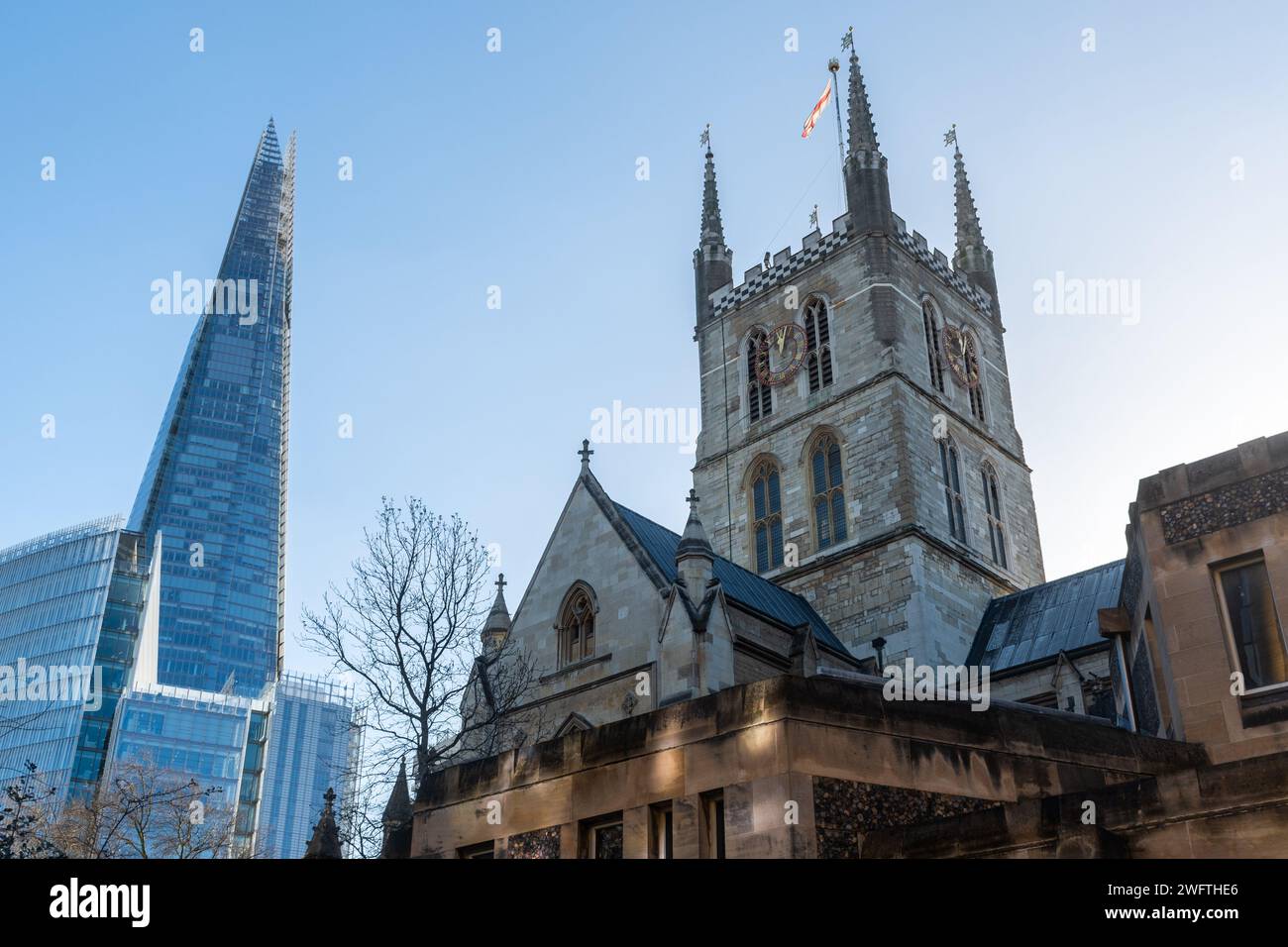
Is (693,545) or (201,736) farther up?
(201,736)

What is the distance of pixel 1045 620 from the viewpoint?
37906mm

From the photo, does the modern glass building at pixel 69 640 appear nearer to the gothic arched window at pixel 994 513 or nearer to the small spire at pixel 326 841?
the gothic arched window at pixel 994 513

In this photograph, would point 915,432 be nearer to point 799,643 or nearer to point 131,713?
point 799,643

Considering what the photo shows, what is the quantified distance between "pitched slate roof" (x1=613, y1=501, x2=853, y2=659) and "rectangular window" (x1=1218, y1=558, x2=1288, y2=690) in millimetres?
13435

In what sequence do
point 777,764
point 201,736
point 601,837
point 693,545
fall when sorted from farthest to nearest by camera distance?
point 201,736, point 693,545, point 601,837, point 777,764

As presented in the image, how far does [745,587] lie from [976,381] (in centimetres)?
1777

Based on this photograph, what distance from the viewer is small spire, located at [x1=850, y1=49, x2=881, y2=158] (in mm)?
48188

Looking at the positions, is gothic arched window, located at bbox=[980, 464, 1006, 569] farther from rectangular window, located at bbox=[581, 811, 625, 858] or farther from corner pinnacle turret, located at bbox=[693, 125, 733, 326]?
rectangular window, located at bbox=[581, 811, 625, 858]

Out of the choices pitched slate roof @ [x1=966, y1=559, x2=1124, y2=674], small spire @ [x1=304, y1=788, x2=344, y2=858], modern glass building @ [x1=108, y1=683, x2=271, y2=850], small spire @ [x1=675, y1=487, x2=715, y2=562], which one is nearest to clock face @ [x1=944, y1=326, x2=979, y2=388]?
pitched slate roof @ [x1=966, y1=559, x2=1124, y2=674]

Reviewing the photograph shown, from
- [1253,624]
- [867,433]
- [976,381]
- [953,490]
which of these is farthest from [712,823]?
[976,381]

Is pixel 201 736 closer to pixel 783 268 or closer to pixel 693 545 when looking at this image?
pixel 783 268
